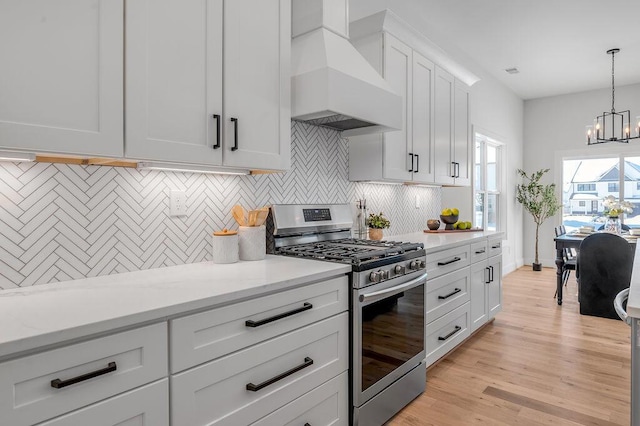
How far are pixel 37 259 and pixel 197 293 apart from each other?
2.17ft

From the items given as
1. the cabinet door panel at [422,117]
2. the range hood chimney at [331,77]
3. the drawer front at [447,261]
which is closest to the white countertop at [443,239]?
the drawer front at [447,261]

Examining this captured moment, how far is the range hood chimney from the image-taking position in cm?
210

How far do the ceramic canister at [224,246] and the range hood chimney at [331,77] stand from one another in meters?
0.76

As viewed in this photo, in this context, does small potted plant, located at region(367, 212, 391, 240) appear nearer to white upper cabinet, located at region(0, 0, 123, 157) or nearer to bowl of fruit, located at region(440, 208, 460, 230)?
bowl of fruit, located at region(440, 208, 460, 230)

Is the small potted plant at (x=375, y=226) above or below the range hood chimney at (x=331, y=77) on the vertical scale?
below

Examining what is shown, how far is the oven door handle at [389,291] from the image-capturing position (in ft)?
6.27

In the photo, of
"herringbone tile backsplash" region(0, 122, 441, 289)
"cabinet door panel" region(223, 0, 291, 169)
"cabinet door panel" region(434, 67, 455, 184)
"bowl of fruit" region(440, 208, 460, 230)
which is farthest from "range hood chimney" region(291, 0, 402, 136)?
"bowl of fruit" region(440, 208, 460, 230)

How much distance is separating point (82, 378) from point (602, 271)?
457 cm

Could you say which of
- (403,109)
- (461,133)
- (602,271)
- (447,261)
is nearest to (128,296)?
(447,261)

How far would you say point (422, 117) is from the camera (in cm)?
326

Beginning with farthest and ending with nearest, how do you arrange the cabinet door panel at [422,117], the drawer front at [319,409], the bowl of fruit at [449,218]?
the bowl of fruit at [449,218]
the cabinet door panel at [422,117]
the drawer front at [319,409]

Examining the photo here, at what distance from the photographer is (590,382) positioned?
2.61 meters

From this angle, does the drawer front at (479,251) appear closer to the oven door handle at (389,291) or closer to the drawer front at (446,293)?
the drawer front at (446,293)

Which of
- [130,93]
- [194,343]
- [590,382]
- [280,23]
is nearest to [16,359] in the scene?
[194,343]
